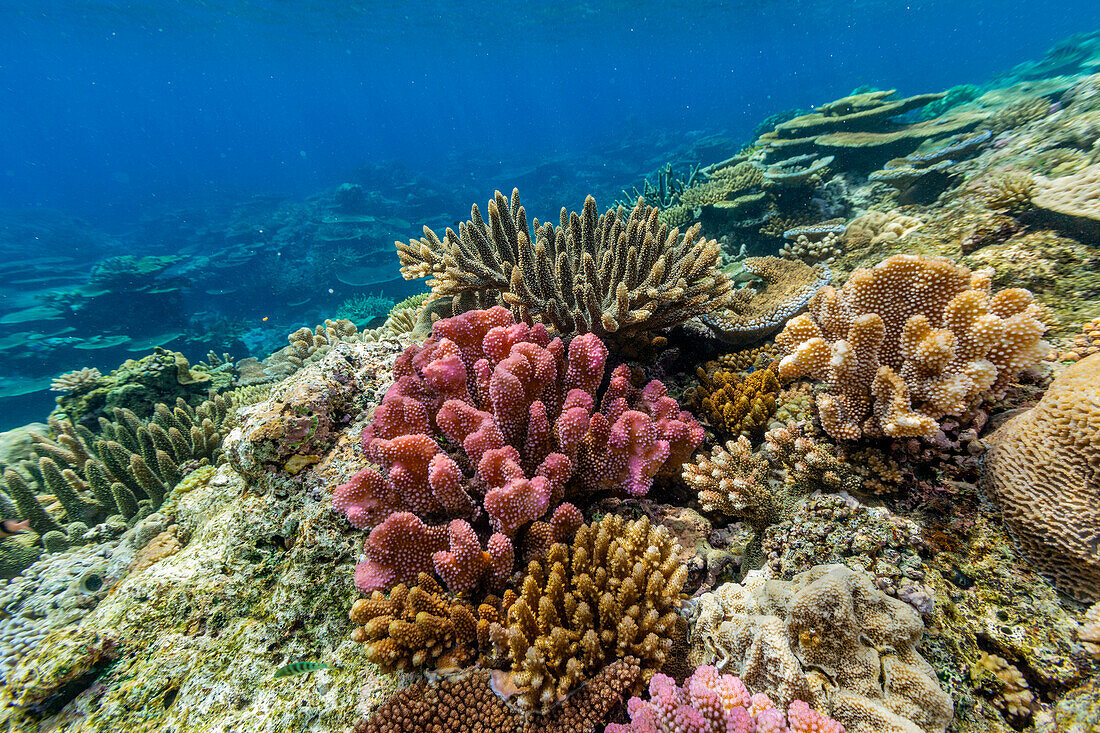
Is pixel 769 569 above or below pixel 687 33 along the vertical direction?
below

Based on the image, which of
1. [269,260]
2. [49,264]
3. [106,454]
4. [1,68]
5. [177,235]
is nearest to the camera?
[106,454]

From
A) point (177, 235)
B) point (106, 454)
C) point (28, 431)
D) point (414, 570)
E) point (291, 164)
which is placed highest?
point (291, 164)

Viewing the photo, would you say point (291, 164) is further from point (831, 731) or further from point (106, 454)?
point (831, 731)

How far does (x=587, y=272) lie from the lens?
10.2ft

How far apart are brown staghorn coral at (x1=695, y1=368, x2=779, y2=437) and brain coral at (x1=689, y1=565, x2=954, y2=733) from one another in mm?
1164

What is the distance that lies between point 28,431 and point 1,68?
133 m

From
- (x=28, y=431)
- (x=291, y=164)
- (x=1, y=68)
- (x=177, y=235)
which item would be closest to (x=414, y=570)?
(x=28, y=431)

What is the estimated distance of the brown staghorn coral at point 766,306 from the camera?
344 cm

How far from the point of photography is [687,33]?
6341 cm

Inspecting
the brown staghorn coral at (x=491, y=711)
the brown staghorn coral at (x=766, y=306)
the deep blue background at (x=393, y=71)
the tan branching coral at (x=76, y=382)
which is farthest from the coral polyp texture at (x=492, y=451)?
the deep blue background at (x=393, y=71)

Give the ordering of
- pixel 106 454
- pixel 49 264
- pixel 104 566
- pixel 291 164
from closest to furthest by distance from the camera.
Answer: pixel 104 566 → pixel 106 454 → pixel 49 264 → pixel 291 164

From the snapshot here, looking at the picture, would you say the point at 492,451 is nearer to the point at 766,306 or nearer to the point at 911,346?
the point at 911,346

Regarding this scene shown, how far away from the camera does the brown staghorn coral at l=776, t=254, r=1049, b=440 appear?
6.25 ft

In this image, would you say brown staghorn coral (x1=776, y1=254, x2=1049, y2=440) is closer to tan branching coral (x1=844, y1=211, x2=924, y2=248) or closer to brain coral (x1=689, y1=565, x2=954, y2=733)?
brain coral (x1=689, y1=565, x2=954, y2=733)
